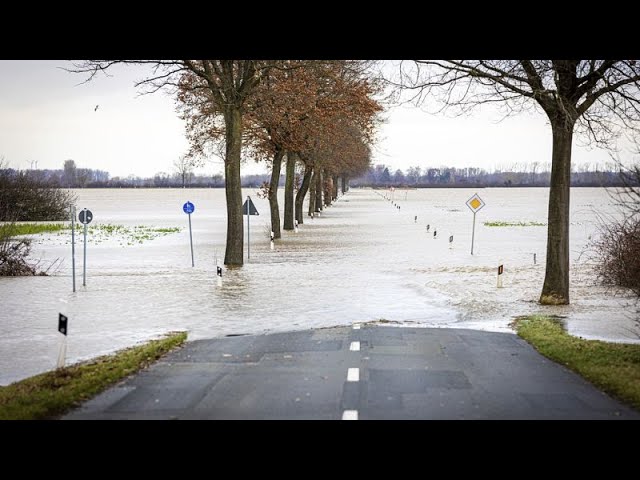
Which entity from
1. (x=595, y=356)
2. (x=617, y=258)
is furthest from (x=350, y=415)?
(x=617, y=258)

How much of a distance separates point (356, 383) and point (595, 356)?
4.81 metres

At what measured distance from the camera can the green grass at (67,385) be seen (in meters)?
10.0

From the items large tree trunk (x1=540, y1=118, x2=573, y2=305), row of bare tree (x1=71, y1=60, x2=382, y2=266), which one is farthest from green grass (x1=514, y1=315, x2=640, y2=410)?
row of bare tree (x1=71, y1=60, x2=382, y2=266)

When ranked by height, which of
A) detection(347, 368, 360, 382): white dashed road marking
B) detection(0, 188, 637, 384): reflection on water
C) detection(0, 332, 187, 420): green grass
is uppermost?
detection(347, 368, 360, 382): white dashed road marking

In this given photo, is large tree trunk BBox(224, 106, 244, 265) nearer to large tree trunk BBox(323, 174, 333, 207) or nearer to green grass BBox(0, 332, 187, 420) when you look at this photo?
green grass BBox(0, 332, 187, 420)

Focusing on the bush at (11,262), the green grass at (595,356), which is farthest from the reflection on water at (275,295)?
the bush at (11,262)

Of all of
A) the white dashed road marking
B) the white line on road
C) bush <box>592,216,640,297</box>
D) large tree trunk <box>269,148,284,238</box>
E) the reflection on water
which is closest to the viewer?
the white line on road

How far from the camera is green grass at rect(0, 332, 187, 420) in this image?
32.9 ft

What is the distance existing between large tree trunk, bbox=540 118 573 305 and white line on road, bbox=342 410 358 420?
40.5 feet
